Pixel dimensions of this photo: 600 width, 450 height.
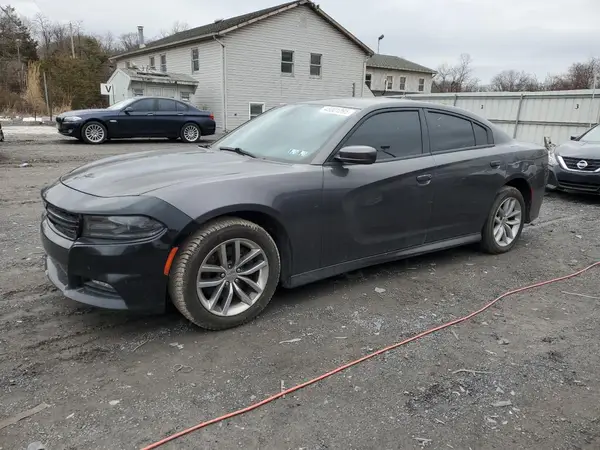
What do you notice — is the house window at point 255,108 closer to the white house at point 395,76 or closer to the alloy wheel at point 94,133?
the alloy wheel at point 94,133

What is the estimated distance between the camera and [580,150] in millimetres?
8422

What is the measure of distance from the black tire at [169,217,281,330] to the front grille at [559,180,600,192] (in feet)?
23.5

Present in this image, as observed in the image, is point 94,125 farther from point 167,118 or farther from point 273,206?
point 273,206

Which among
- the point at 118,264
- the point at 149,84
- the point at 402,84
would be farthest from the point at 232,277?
the point at 402,84

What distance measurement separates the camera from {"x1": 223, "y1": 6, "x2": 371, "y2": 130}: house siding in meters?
23.3

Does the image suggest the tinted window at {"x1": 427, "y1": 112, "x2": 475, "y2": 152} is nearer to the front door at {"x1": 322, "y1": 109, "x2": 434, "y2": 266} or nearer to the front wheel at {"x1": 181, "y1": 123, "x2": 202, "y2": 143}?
the front door at {"x1": 322, "y1": 109, "x2": 434, "y2": 266}

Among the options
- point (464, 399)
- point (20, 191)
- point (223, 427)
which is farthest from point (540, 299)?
point (20, 191)

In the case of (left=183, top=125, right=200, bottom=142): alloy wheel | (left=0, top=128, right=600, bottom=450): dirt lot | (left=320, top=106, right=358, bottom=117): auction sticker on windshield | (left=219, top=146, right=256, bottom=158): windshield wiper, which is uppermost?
(left=320, top=106, right=358, bottom=117): auction sticker on windshield

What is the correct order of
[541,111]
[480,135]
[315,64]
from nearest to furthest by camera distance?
[480,135] < [541,111] < [315,64]

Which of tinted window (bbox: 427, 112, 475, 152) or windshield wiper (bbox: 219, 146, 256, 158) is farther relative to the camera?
tinted window (bbox: 427, 112, 475, 152)

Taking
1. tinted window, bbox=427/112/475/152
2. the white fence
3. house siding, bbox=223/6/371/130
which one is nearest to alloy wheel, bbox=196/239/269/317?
tinted window, bbox=427/112/475/152

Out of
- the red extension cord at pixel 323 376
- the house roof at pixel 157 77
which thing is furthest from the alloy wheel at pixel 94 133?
the red extension cord at pixel 323 376

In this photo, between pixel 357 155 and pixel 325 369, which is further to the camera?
pixel 357 155

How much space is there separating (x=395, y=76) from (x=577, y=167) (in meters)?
39.1
